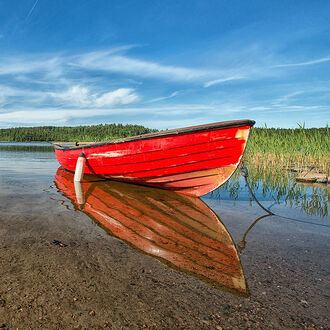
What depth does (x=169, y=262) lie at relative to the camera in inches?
91.1

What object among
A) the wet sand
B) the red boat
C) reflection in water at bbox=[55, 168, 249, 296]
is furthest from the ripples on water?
the red boat

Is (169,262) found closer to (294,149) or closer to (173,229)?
(173,229)

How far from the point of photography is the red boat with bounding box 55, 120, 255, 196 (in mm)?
4812

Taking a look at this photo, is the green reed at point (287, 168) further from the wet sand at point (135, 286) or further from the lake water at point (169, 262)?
the wet sand at point (135, 286)

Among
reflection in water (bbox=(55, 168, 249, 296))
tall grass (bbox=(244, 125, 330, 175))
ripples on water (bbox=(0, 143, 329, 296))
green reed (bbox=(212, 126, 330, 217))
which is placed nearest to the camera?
reflection in water (bbox=(55, 168, 249, 296))

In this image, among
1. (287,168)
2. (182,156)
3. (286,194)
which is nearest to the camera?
(182,156)

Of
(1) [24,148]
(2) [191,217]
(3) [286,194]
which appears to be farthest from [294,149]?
(1) [24,148]

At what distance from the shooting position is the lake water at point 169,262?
1.60m

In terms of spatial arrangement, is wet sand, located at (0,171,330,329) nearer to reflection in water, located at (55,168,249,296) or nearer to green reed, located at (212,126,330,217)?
reflection in water, located at (55,168,249,296)

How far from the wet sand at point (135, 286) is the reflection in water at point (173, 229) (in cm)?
14

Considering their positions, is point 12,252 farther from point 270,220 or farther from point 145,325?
point 270,220

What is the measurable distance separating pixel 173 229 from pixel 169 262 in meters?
1.06

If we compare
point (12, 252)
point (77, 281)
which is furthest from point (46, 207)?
point (77, 281)

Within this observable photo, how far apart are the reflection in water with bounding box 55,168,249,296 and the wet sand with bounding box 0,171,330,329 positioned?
138mm
